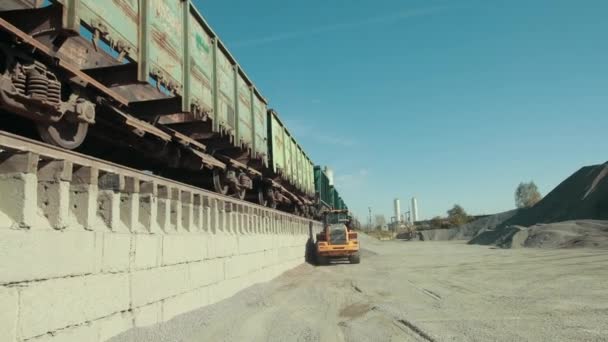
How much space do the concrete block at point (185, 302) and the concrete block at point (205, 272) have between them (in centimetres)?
14

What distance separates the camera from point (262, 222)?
47.3 feet

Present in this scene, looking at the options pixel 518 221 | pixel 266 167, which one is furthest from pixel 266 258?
pixel 518 221

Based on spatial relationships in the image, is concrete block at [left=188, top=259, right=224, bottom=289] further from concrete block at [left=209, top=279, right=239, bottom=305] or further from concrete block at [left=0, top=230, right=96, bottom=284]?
concrete block at [left=0, top=230, right=96, bottom=284]

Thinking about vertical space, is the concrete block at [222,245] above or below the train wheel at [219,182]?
below

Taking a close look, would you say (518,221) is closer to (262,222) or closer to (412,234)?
(412,234)

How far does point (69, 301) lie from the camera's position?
504cm

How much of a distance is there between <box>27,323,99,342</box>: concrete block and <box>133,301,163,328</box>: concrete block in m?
0.87

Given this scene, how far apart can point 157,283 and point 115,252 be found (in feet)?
4.01

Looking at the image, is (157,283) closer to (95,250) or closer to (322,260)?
(95,250)

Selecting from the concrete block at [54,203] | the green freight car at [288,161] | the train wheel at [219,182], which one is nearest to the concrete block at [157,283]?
the concrete block at [54,203]

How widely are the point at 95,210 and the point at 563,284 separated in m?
11.8

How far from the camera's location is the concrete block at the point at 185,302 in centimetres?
721

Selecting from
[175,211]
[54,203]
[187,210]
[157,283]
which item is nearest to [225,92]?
[187,210]

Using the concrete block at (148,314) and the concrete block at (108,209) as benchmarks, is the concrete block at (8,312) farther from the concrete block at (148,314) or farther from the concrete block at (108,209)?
the concrete block at (148,314)
